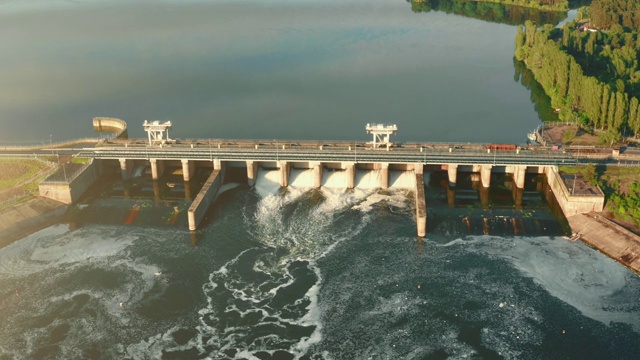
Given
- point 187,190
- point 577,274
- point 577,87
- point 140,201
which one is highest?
point 577,87

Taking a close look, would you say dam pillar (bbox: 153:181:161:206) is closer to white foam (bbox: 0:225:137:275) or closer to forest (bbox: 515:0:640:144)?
white foam (bbox: 0:225:137:275)

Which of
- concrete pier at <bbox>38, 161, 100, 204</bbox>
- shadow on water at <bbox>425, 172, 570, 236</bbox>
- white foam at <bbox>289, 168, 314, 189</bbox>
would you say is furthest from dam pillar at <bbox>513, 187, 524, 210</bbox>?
concrete pier at <bbox>38, 161, 100, 204</bbox>

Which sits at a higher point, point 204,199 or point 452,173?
point 452,173

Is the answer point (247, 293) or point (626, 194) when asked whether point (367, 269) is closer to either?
point (247, 293)

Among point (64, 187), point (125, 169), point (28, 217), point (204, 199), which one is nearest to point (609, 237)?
point (204, 199)

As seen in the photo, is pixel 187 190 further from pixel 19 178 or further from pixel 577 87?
pixel 577 87

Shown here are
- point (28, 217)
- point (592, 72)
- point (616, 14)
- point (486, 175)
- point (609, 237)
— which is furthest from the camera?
point (616, 14)

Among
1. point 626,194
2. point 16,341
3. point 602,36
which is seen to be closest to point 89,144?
point 16,341
